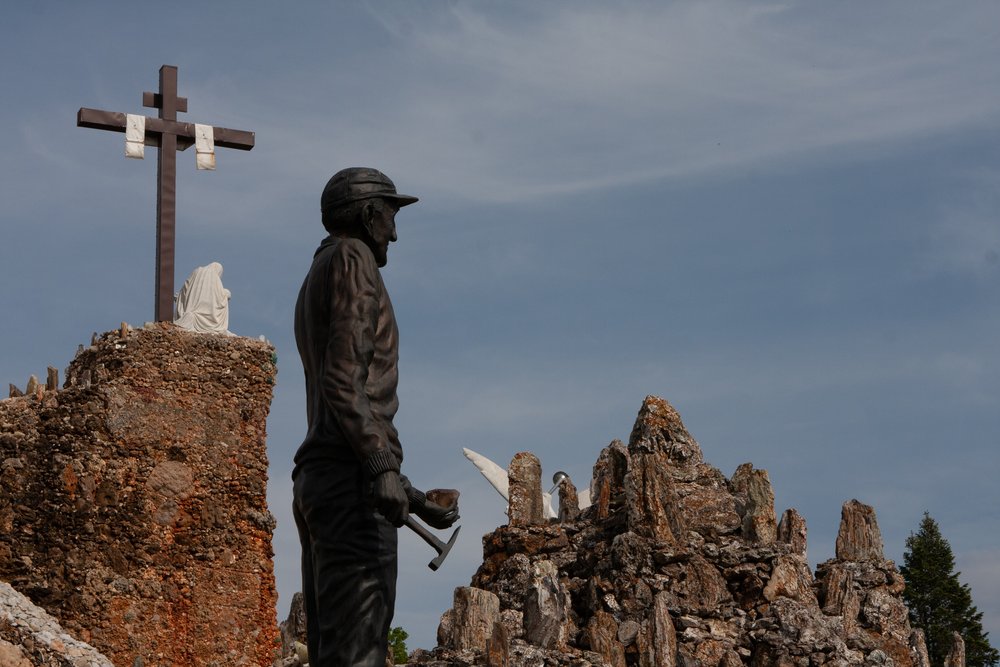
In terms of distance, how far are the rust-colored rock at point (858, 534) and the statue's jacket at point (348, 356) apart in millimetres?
11856

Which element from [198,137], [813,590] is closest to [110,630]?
[198,137]

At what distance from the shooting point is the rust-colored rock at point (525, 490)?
18.3 metres

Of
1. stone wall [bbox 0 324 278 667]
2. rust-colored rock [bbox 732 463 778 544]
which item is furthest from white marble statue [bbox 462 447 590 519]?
rust-colored rock [bbox 732 463 778 544]

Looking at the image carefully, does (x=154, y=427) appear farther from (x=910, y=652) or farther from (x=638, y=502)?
(x=910, y=652)

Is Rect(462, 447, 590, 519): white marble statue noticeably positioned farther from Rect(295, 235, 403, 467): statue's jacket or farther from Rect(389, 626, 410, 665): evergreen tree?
Rect(295, 235, 403, 467): statue's jacket

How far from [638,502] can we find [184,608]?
7941 millimetres

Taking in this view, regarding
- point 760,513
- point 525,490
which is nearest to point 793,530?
point 760,513

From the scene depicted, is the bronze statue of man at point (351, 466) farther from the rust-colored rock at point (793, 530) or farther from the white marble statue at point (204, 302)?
the white marble statue at point (204, 302)

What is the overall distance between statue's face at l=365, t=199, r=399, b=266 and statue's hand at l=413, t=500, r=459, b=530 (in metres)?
1.04

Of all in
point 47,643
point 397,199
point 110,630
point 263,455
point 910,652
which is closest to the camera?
point 397,199

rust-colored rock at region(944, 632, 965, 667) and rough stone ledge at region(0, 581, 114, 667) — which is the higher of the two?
rough stone ledge at region(0, 581, 114, 667)

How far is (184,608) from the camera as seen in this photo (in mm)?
22625

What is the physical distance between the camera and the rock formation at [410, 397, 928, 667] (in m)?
15.5

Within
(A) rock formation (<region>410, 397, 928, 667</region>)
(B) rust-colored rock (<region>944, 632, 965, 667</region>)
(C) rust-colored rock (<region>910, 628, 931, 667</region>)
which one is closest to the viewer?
(A) rock formation (<region>410, 397, 928, 667</region>)
